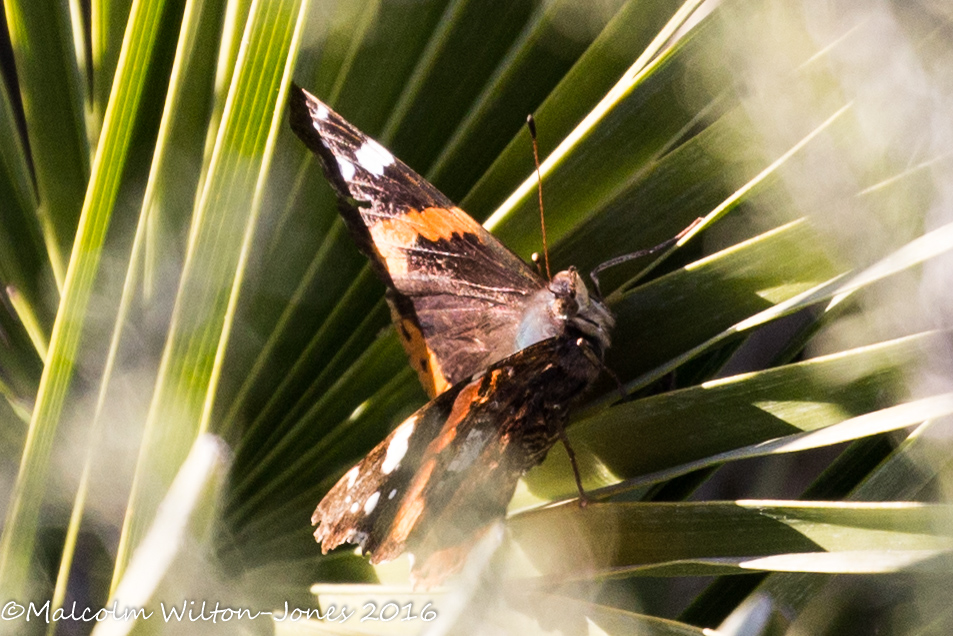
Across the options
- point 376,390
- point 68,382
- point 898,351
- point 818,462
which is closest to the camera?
point 898,351

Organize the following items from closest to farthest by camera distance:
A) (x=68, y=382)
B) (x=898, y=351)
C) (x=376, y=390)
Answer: (x=898, y=351)
(x=68, y=382)
(x=376, y=390)

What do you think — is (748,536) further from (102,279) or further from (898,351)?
(102,279)

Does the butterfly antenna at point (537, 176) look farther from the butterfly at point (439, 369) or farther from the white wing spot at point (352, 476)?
the white wing spot at point (352, 476)

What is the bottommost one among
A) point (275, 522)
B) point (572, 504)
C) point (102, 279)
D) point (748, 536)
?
point (748, 536)

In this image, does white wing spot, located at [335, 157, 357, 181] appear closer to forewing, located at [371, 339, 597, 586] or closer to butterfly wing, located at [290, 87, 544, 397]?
butterfly wing, located at [290, 87, 544, 397]

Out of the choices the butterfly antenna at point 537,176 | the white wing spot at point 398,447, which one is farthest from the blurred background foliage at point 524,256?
the white wing spot at point 398,447

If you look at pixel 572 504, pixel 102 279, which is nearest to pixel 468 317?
pixel 572 504
